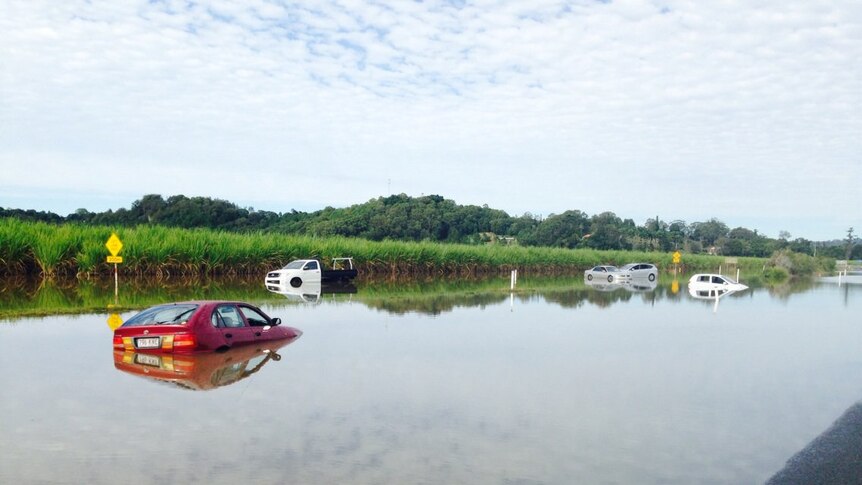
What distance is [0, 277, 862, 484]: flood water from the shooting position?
7355mm

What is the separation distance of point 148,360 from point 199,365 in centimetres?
116

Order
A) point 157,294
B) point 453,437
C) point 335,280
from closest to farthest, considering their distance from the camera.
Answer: point 453,437
point 157,294
point 335,280

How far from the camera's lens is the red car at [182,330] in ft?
44.3

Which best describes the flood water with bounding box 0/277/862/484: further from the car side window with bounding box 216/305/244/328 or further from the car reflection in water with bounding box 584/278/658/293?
the car reflection in water with bounding box 584/278/658/293

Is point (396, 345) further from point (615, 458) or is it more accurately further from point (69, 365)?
point (615, 458)

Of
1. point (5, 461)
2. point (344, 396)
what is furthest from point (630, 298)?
point (5, 461)

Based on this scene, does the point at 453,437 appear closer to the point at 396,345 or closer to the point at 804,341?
the point at 396,345

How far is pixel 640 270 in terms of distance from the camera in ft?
194

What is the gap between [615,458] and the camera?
7.85 metres

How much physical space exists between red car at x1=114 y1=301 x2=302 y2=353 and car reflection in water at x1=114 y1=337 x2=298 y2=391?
15 cm

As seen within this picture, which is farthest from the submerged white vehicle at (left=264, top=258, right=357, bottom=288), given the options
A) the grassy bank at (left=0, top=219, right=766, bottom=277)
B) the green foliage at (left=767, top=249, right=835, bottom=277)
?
the green foliage at (left=767, top=249, right=835, bottom=277)

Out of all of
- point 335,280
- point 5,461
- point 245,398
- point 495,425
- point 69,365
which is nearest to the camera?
point 5,461

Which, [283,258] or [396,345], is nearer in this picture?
[396,345]

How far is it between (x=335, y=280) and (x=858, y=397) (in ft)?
109
